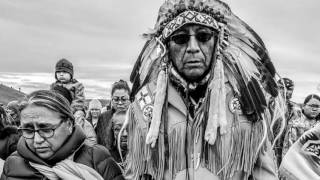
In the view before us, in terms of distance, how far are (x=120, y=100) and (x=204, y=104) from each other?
2.85m

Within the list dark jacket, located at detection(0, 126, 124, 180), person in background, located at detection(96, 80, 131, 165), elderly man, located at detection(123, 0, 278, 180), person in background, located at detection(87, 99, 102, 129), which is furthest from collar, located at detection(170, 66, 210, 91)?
person in background, located at detection(87, 99, 102, 129)

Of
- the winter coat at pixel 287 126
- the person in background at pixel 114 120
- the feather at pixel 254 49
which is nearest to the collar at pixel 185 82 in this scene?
the feather at pixel 254 49

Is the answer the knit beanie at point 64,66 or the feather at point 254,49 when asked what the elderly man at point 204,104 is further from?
the knit beanie at point 64,66

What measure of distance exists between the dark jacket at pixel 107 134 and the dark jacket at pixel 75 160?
6.04 ft

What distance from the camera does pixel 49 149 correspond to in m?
2.92

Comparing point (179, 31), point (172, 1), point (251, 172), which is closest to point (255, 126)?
point (251, 172)

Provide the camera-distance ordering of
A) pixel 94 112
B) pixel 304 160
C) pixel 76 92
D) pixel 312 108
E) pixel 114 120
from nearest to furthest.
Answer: pixel 304 160, pixel 114 120, pixel 76 92, pixel 312 108, pixel 94 112

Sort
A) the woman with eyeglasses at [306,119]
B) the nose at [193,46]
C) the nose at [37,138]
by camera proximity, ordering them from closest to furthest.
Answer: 1. the nose at [193,46]
2. the nose at [37,138]
3. the woman with eyeglasses at [306,119]

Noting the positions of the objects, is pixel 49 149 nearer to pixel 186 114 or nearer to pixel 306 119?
pixel 186 114

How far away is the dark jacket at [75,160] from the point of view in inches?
115

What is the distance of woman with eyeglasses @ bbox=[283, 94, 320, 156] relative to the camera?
6617 mm

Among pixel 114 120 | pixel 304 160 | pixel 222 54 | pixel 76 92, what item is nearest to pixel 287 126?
pixel 114 120

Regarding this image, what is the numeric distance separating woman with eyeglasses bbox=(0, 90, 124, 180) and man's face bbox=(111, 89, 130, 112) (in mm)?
2420

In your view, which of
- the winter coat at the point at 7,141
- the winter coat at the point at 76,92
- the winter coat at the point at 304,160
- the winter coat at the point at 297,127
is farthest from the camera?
the winter coat at the point at 297,127
